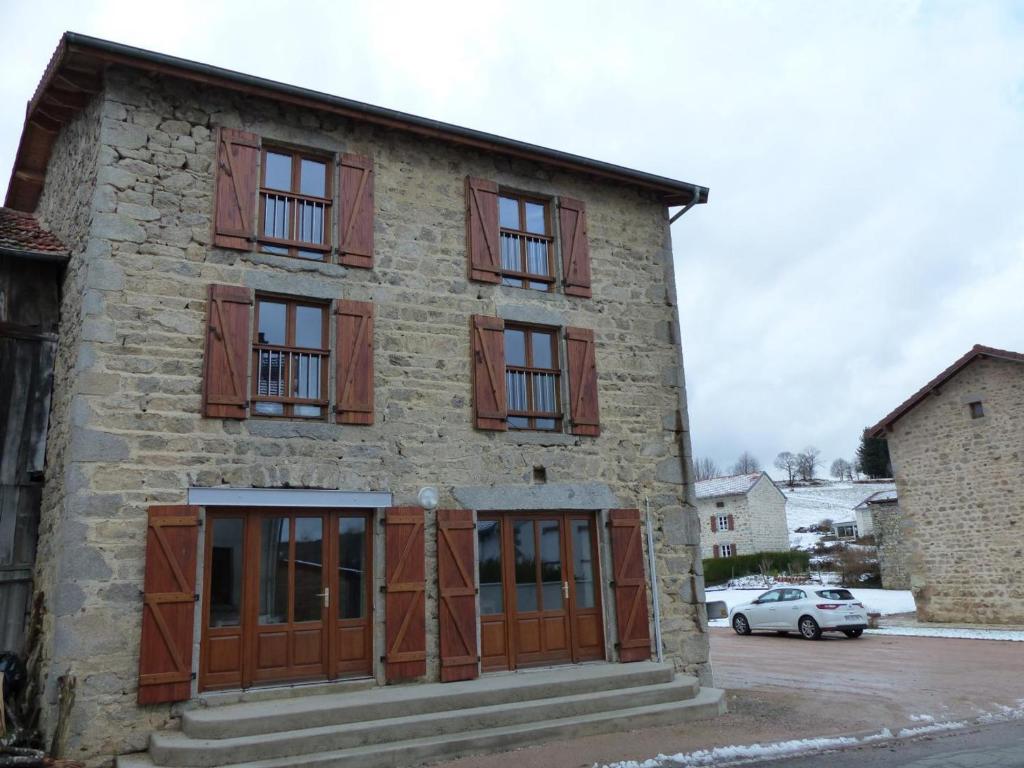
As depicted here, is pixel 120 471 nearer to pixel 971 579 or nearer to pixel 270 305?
pixel 270 305

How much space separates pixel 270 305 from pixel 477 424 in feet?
8.87

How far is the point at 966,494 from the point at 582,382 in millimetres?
11887

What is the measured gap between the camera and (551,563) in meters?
9.52

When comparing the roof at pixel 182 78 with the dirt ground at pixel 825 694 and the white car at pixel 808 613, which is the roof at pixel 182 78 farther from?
the white car at pixel 808 613

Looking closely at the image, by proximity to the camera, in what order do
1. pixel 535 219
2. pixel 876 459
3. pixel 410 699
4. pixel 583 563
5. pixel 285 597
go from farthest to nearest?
pixel 876 459
pixel 535 219
pixel 583 563
pixel 285 597
pixel 410 699

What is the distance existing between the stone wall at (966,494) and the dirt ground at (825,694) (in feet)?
9.48

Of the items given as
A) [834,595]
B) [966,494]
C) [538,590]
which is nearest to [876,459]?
[966,494]

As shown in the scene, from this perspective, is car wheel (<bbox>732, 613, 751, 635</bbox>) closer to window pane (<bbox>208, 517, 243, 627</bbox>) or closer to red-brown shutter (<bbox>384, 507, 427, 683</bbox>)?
red-brown shutter (<bbox>384, 507, 427, 683</bbox>)

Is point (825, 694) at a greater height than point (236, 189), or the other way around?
point (236, 189)

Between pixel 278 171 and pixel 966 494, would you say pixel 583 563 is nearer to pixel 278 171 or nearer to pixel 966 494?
pixel 278 171

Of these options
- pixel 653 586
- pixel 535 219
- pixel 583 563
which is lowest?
pixel 653 586

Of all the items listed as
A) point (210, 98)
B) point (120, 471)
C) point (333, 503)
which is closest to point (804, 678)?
point (333, 503)

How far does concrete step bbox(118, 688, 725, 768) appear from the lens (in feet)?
22.0

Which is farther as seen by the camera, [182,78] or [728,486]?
[728,486]
